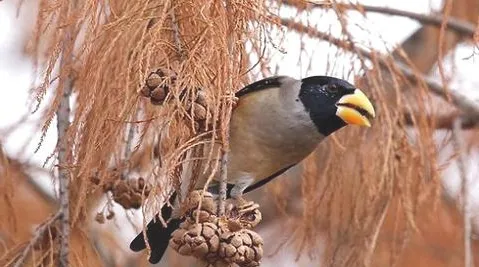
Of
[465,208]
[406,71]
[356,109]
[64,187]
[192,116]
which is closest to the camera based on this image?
[192,116]

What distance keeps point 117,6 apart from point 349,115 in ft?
1.49

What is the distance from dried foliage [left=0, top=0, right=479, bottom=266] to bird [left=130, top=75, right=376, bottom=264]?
4cm

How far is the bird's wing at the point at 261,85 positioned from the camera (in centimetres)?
163

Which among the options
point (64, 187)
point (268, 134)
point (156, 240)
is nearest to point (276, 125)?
point (268, 134)

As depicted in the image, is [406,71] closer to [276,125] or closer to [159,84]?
[276,125]

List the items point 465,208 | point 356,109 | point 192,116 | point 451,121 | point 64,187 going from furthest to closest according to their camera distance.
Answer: point 451,121 → point 465,208 → point 356,109 → point 64,187 → point 192,116

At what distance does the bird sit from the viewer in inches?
64.3

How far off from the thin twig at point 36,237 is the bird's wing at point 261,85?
1.07 ft

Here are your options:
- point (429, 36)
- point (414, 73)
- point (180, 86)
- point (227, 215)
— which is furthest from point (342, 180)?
point (429, 36)

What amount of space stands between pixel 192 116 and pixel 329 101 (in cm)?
60

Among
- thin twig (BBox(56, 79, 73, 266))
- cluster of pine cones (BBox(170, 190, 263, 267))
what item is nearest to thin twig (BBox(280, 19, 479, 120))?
thin twig (BBox(56, 79, 73, 266))

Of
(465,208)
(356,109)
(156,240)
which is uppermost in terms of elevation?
(356,109)

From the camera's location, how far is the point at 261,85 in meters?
1.66

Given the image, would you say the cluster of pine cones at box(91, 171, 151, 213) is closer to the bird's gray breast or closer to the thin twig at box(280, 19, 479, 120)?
the bird's gray breast
